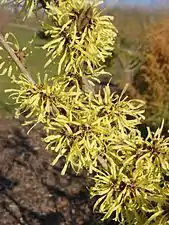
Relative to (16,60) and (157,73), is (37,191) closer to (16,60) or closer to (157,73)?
(157,73)

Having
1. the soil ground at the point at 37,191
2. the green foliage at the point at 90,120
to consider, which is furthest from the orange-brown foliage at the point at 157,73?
the green foliage at the point at 90,120

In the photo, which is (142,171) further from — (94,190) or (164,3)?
(164,3)

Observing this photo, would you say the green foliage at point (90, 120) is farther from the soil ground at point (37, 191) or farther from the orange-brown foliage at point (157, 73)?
the orange-brown foliage at point (157, 73)

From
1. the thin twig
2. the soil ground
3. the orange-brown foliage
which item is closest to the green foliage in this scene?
the thin twig

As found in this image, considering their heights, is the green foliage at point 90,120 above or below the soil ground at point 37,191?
above

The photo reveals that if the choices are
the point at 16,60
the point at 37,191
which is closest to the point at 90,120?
the point at 16,60
